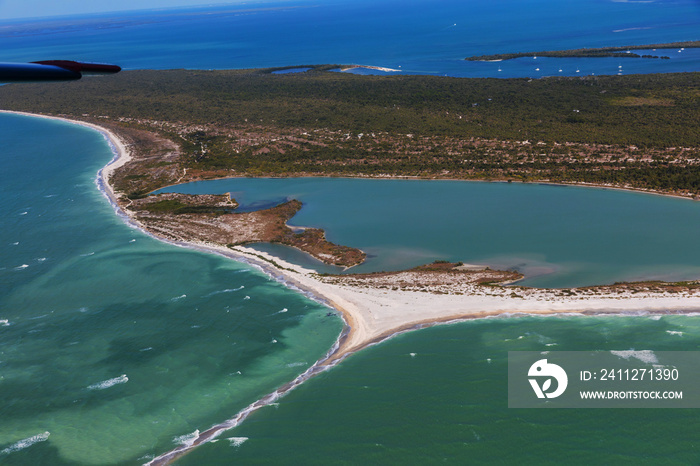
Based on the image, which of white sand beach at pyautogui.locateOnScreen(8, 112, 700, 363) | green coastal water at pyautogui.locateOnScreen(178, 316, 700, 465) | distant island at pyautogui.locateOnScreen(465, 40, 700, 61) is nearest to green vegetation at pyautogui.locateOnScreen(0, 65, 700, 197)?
white sand beach at pyautogui.locateOnScreen(8, 112, 700, 363)

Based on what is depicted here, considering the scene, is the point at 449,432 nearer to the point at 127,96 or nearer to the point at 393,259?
the point at 393,259

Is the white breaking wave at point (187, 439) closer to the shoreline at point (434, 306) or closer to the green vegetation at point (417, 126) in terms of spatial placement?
the shoreline at point (434, 306)

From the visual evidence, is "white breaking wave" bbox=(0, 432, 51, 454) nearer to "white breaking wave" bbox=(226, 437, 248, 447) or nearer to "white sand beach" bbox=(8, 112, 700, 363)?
"white breaking wave" bbox=(226, 437, 248, 447)

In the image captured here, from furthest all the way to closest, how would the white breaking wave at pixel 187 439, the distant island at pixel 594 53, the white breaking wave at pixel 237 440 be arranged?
the distant island at pixel 594 53 → the white breaking wave at pixel 187 439 → the white breaking wave at pixel 237 440

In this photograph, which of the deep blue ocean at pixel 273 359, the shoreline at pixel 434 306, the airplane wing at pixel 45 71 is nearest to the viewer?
the airplane wing at pixel 45 71

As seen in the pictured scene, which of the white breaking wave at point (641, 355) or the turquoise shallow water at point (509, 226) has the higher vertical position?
the turquoise shallow water at point (509, 226)

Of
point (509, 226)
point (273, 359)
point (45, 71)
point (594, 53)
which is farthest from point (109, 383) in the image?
point (594, 53)

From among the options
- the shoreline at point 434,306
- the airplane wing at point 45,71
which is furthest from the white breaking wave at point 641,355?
the airplane wing at point 45,71
